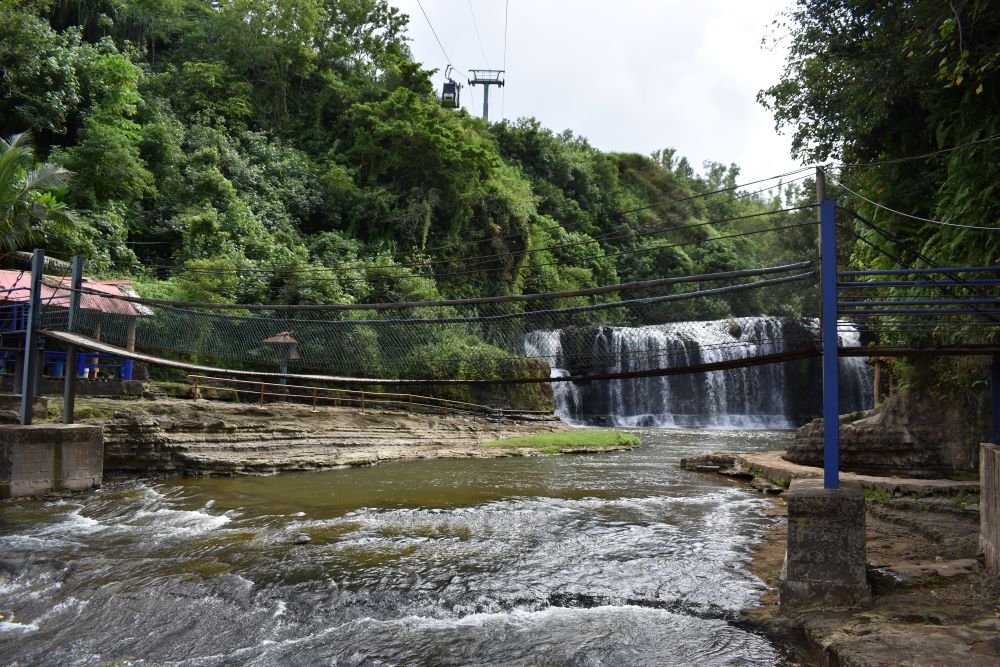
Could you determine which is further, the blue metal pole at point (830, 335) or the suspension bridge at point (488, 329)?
the suspension bridge at point (488, 329)

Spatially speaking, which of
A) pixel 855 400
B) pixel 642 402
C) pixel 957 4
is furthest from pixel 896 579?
pixel 855 400

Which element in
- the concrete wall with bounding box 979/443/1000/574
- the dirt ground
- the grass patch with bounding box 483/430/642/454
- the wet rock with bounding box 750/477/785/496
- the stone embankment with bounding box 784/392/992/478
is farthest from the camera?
the grass patch with bounding box 483/430/642/454

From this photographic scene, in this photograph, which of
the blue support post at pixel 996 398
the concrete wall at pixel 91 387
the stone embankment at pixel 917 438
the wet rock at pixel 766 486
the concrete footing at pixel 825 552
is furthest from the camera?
the concrete wall at pixel 91 387

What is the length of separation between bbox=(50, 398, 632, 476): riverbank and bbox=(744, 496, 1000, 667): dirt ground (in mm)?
10798

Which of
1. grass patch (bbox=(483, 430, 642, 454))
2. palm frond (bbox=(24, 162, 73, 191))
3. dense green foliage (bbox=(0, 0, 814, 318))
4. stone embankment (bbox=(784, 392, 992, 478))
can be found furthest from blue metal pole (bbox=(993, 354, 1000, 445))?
palm frond (bbox=(24, 162, 73, 191))

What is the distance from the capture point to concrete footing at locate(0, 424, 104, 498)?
10102mm

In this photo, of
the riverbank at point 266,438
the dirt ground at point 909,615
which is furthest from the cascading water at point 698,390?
the dirt ground at point 909,615

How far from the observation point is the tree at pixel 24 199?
15.4 m

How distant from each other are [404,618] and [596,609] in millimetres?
1682

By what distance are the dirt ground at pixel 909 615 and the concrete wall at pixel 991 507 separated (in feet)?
0.52

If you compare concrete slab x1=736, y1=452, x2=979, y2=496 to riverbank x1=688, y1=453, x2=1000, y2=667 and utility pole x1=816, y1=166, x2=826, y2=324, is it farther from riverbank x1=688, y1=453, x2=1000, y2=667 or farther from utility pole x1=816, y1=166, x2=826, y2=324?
utility pole x1=816, y1=166, x2=826, y2=324

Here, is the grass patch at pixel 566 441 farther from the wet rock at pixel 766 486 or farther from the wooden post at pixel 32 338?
the wooden post at pixel 32 338

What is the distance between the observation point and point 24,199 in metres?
16.0

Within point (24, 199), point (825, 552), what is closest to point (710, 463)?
point (825, 552)
